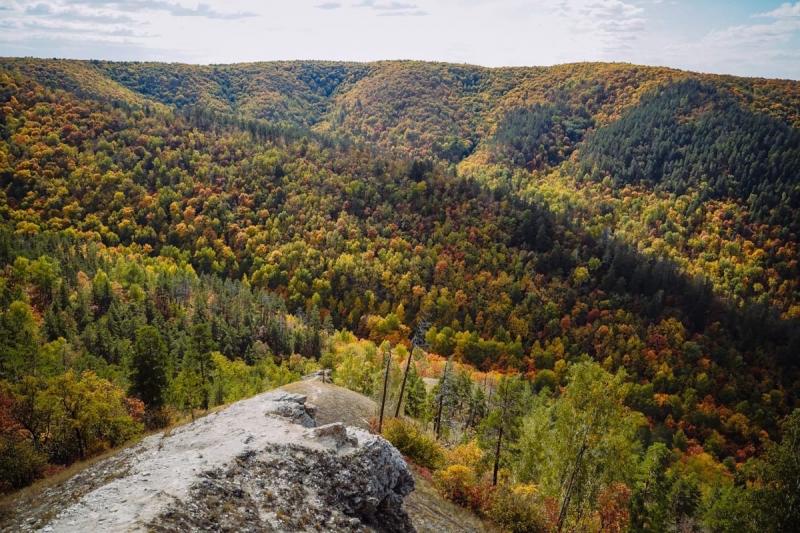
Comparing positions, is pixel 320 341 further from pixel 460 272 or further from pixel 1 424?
pixel 1 424

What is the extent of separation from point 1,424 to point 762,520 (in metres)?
68.1

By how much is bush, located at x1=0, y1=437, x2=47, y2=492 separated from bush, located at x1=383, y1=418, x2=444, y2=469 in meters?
31.4

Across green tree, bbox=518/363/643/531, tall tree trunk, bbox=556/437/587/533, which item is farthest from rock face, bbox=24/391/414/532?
tall tree trunk, bbox=556/437/587/533

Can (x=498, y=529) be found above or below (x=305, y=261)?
above

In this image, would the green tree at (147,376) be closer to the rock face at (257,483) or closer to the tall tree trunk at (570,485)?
the rock face at (257,483)

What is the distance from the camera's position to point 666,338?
6176 inches

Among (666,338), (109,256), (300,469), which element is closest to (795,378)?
(666,338)

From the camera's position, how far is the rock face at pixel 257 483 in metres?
20.7

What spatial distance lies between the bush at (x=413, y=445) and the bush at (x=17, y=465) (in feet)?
103

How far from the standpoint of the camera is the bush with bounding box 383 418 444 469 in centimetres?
4997

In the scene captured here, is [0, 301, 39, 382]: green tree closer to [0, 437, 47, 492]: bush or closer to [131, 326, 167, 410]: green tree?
[131, 326, 167, 410]: green tree

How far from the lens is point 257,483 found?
25.0 m

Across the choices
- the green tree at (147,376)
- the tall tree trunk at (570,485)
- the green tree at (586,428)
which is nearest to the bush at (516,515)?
the tall tree trunk at (570,485)

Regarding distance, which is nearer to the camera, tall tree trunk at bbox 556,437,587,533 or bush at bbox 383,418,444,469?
tall tree trunk at bbox 556,437,587,533
